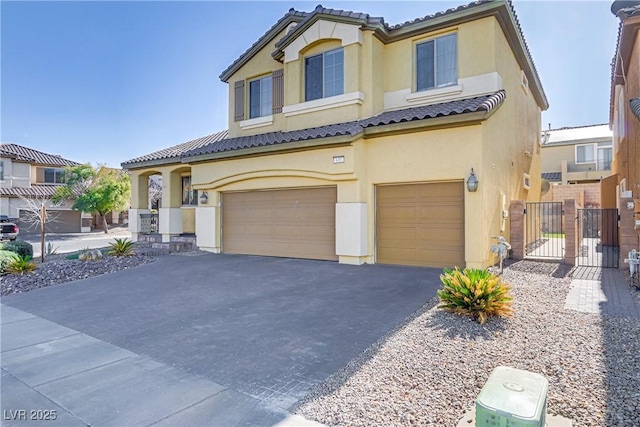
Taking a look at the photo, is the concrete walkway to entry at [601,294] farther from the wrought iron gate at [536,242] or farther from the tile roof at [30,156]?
the tile roof at [30,156]

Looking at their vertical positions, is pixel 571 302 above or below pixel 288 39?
below

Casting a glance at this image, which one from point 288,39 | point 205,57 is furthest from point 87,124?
point 288,39

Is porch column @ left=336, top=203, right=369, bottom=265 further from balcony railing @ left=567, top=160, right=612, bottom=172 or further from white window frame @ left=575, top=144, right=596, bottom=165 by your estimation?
white window frame @ left=575, top=144, right=596, bottom=165

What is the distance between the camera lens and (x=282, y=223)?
13.6 metres

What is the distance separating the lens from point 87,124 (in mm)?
23875

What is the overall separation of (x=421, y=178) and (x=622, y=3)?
25.7 feet

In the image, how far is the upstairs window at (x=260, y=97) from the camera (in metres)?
15.8

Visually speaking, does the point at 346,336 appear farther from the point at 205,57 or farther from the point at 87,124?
the point at 87,124

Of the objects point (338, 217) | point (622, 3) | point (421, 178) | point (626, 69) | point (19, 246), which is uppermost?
point (622, 3)

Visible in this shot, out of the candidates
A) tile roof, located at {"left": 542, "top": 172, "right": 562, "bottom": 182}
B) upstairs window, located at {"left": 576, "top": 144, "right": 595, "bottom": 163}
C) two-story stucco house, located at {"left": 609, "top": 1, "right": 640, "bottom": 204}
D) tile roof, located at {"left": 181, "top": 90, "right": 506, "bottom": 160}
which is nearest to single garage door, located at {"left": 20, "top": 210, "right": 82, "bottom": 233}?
tile roof, located at {"left": 181, "top": 90, "right": 506, "bottom": 160}

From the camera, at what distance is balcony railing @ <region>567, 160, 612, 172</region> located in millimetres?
31672

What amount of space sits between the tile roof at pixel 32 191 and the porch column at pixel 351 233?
3363 centimetres

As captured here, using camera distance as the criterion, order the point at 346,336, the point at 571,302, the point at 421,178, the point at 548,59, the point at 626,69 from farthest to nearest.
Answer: the point at 548,59 < the point at 626,69 < the point at 421,178 < the point at 571,302 < the point at 346,336

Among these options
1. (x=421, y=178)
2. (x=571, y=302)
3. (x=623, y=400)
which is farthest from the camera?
(x=421, y=178)
